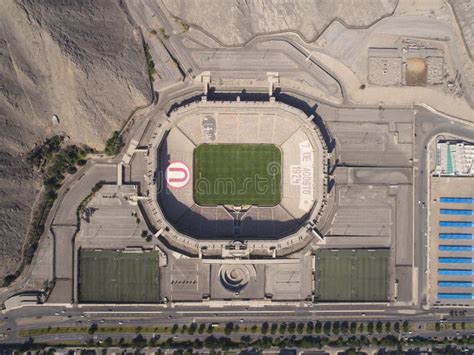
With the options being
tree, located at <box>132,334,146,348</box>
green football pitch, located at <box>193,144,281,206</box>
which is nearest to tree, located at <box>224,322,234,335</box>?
tree, located at <box>132,334,146,348</box>

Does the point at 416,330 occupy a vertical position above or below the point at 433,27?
below

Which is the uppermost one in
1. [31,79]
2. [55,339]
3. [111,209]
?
[31,79]

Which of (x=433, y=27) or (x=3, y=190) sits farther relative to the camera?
(x=433, y=27)

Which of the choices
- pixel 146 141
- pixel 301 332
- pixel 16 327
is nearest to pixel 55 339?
pixel 16 327

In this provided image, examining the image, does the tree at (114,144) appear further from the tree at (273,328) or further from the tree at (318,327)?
the tree at (318,327)

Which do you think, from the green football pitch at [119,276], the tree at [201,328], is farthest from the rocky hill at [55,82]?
the tree at [201,328]

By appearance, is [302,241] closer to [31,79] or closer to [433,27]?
[433,27]

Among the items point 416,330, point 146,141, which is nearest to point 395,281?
point 416,330
